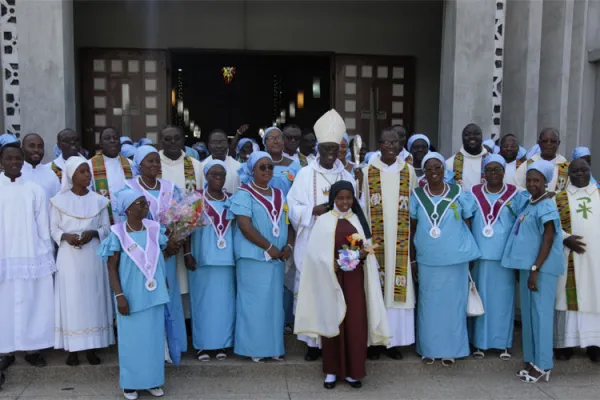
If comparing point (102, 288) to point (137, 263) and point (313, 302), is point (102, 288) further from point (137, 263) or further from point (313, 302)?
point (313, 302)

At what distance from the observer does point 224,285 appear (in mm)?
5586

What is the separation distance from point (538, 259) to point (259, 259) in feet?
7.87

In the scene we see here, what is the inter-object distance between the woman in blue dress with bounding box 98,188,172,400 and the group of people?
1cm

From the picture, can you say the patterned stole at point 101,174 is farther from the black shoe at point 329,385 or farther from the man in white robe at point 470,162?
the man in white robe at point 470,162

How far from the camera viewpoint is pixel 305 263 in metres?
5.11

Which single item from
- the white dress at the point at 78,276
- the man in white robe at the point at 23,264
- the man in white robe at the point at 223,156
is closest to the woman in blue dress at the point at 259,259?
the man in white robe at the point at 223,156

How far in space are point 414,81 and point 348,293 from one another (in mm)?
8517

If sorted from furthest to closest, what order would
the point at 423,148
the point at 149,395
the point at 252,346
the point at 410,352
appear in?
1. the point at 423,148
2. the point at 410,352
3. the point at 252,346
4. the point at 149,395

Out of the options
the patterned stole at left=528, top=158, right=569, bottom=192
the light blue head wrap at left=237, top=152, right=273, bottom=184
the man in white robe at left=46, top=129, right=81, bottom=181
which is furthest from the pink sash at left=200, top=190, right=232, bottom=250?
the patterned stole at left=528, top=158, right=569, bottom=192

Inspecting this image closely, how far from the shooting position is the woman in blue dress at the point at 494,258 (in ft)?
18.4

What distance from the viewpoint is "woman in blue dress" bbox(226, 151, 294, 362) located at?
539 cm

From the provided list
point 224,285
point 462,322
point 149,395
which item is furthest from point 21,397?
point 462,322

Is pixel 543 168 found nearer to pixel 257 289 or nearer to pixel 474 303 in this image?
pixel 474 303

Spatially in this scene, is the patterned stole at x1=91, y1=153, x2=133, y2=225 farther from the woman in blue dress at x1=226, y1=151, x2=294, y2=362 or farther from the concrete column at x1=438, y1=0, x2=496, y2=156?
the concrete column at x1=438, y1=0, x2=496, y2=156
